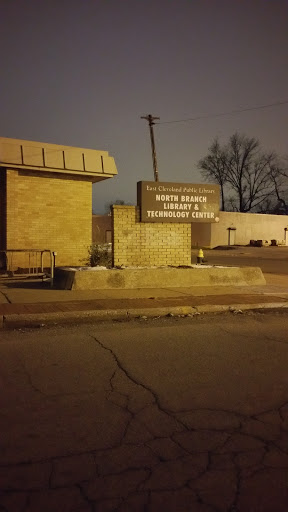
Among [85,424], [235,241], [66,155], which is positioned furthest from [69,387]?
[235,241]

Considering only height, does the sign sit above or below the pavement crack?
above

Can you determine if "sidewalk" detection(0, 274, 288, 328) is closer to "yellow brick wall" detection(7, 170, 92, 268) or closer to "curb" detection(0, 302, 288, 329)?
"curb" detection(0, 302, 288, 329)

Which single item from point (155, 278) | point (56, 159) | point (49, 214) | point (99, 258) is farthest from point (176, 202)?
point (49, 214)

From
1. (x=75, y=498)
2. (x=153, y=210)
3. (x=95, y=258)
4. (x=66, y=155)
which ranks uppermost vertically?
(x=66, y=155)

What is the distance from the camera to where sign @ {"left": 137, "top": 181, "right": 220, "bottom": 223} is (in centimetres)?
1314

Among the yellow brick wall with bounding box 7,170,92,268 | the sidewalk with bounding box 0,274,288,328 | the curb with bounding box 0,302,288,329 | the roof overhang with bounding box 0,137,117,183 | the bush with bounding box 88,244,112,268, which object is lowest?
the curb with bounding box 0,302,288,329

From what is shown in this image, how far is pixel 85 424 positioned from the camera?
398cm

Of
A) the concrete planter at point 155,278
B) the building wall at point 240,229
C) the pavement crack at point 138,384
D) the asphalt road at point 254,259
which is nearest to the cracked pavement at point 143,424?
the pavement crack at point 138,384

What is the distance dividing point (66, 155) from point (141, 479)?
14.7 metres

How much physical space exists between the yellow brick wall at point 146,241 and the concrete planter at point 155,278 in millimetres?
853

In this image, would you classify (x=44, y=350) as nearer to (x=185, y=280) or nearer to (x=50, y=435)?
(x=50, y=435)

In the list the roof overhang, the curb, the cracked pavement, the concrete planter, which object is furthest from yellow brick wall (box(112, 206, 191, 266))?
the cracked pavement

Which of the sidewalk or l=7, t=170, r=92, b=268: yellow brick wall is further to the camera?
l=7, t=170, r=92, b=268: yellow brick wall

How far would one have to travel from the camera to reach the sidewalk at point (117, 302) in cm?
857
